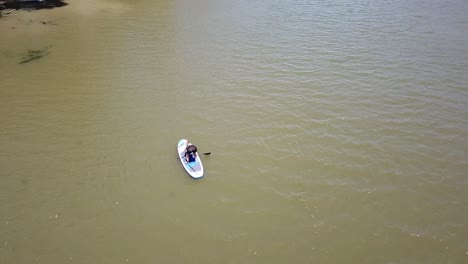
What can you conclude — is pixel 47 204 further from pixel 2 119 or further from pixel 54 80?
pixel 54 80

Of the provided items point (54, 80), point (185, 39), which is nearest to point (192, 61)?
point (185, 39)

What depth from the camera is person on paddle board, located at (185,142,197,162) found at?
11.8 metres

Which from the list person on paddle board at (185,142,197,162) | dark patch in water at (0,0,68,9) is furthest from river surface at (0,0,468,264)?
dark patch in water at (0,0,68,9)

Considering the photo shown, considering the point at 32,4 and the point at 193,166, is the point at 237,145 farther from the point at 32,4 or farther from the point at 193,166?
the point at 32,4

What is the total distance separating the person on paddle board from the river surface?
0.60 meters

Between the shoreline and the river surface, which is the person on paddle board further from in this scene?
the shoreline

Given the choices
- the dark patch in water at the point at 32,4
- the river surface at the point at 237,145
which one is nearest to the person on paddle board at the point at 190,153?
the river surface at the point at 237,145

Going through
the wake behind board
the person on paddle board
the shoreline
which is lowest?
the wake behind board

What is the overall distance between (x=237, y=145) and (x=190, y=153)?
2.15 metres

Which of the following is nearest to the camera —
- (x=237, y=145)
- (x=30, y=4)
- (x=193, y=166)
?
(x=193, y=166)

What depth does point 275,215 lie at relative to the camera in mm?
10656

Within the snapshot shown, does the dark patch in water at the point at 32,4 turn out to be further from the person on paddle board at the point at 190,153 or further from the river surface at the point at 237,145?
the person on paddle board at the point at 190,153

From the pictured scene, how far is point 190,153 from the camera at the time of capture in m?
12.0

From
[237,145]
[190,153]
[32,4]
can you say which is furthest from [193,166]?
[32,4]
